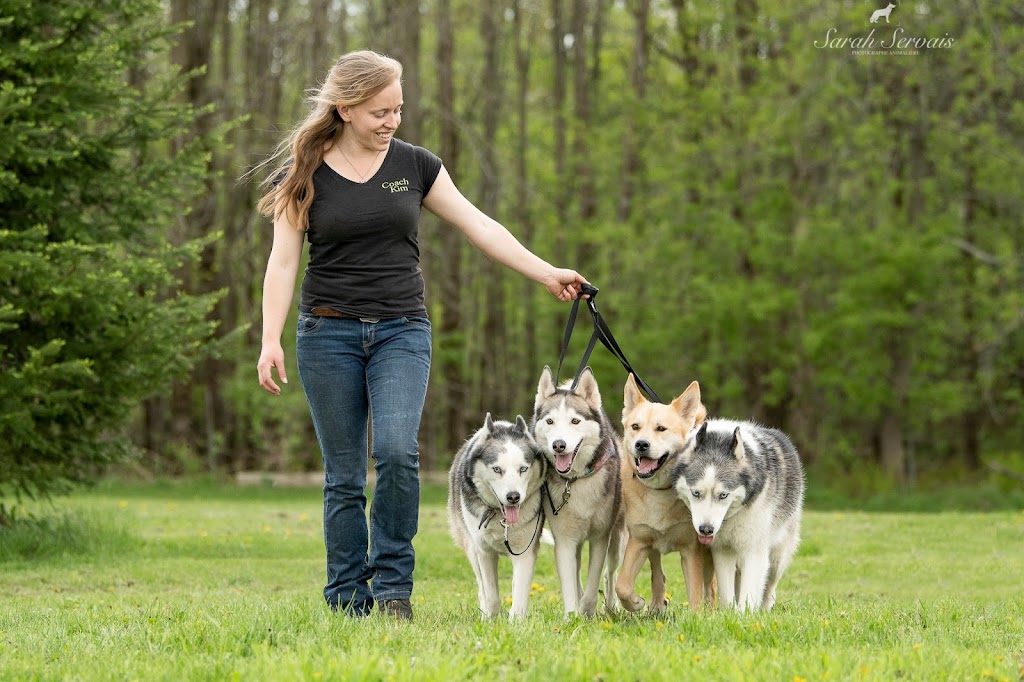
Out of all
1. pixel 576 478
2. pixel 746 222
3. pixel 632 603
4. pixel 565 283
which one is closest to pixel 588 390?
pixel 576 478

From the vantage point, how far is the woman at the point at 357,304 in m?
5.48

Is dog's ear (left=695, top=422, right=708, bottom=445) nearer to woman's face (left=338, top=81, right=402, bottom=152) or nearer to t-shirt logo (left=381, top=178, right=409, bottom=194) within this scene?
t-shirt logo (left=381, top=178, right=409, bottom=194)

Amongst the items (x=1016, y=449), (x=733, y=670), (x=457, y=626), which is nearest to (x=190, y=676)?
(x=457, y=626)

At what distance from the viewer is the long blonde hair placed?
5.43 meters

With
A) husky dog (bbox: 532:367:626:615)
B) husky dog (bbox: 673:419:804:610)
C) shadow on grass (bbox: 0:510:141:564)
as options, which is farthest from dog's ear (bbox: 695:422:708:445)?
shadow on grass (bbox: 0:510:141:564)

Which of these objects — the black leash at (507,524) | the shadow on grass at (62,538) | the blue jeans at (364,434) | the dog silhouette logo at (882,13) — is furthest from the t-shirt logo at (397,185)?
Result: the dog silhouette logo at (882,13)

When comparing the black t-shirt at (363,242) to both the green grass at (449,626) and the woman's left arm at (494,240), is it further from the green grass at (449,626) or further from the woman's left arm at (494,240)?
the green grass at (449,626)

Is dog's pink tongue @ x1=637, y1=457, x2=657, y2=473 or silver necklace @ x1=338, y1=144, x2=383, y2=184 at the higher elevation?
silver necklace @ x1=338, y1=144, x2=383, y2=184

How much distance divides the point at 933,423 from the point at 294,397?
1535cm

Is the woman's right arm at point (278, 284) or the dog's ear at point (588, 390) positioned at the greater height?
the woman's right arm at point (278, 284)

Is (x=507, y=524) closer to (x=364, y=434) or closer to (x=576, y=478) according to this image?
(x=576, y=478)

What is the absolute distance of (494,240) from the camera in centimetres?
586

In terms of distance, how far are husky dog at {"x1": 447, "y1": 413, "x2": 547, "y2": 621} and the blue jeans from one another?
55 centimetres

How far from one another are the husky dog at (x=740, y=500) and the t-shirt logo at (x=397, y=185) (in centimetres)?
208
